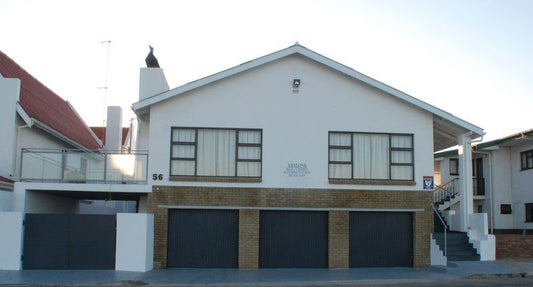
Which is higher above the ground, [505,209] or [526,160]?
[526,160]

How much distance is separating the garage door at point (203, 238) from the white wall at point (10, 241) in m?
4.45

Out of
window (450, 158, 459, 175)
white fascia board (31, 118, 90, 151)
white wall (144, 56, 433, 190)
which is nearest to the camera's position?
white wall (144, 56, 433, 190)

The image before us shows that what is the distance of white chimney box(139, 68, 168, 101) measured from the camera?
20.4 m

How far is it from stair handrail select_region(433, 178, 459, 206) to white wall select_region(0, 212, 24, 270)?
18.1m

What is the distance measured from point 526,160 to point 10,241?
70.9 ft

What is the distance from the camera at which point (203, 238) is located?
18.5 meters

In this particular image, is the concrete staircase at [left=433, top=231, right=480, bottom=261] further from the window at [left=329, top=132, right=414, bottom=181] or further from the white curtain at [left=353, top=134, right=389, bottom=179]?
the white curtain at [left=353, top=134, right=389, bottom=179]

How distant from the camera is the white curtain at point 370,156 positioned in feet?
62.3

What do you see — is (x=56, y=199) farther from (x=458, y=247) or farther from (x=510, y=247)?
(x=510, y=247)

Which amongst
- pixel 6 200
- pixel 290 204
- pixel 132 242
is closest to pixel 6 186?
pixel 6 200

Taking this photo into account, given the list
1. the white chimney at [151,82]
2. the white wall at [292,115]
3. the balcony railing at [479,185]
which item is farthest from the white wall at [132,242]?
the balcony railing at [479,185]

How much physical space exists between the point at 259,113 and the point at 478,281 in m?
8.33

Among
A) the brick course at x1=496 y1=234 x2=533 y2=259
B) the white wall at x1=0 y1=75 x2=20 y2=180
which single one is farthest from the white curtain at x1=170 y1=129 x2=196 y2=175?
the brick course at x1=496 y1=234 x2=533 y2=259

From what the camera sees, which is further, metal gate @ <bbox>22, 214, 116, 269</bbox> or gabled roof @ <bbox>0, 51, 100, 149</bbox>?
gabled roof @ <bbox>0, 51, 100, 149</bbox>
